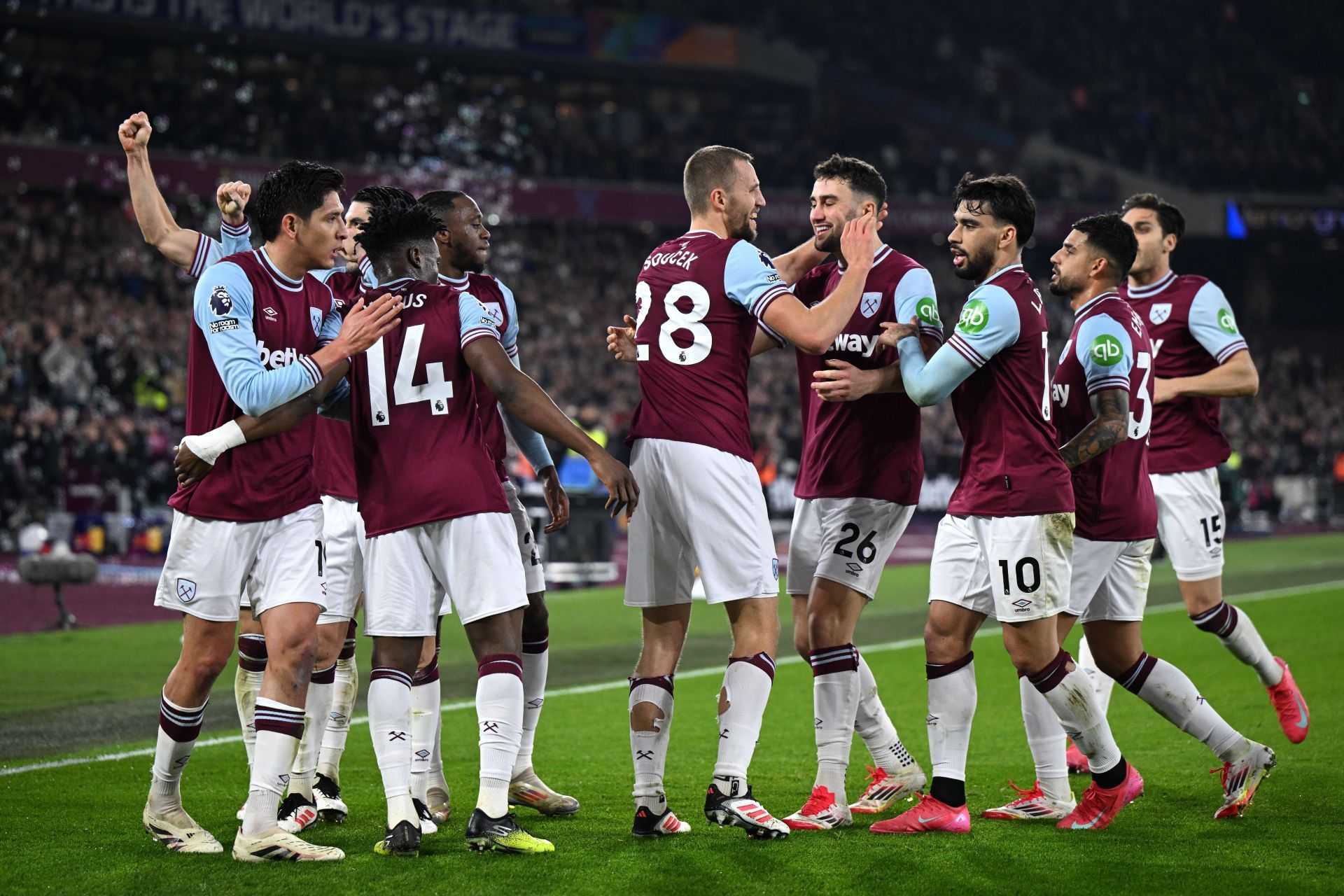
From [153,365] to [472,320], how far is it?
21.7 metres

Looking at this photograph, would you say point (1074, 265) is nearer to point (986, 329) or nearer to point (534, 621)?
point (986, 329)

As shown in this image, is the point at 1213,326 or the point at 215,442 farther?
the point at 1213,326

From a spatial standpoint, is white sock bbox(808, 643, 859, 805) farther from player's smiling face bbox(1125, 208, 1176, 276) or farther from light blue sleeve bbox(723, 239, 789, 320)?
player's smiling face bbox(1125, 208, 1176, 276)

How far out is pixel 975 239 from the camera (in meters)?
5.78

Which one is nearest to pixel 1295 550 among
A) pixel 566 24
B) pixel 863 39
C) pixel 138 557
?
pixel 138 557

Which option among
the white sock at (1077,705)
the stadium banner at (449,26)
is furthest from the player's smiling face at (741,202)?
the stadium banner at (449,26)

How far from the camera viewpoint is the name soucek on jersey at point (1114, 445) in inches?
239

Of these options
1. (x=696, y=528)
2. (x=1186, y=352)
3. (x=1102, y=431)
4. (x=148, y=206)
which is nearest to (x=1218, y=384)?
(x=1186, y=352)

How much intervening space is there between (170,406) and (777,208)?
61.2ft

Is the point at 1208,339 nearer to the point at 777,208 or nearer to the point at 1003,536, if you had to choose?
the point at 1003,536

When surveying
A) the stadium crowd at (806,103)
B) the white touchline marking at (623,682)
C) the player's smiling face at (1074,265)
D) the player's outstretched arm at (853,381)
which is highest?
the stadium crowd at (806,103)

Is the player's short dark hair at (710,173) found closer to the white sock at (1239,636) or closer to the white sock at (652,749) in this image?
the white sock at (652,749)

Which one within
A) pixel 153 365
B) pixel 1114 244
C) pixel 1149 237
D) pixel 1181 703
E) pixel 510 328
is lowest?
pixel 1181 703

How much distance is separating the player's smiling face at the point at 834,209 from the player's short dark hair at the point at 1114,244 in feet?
3.56
